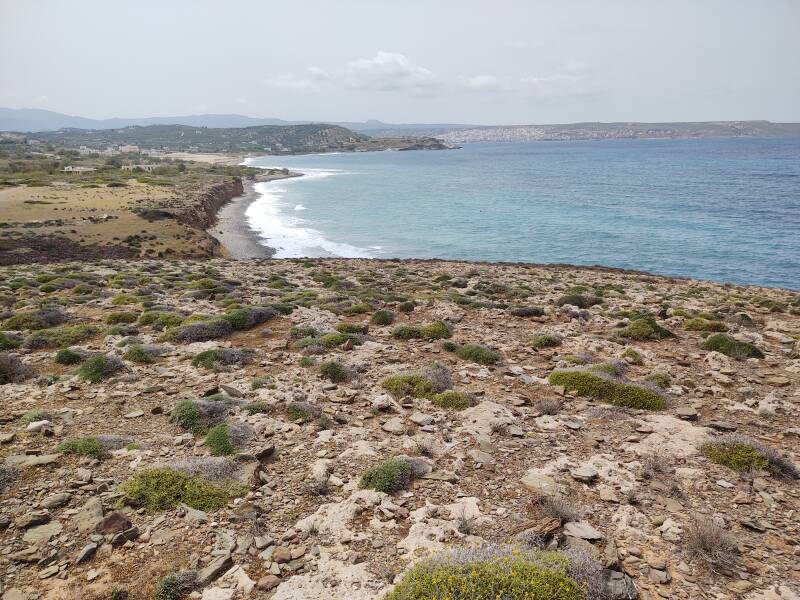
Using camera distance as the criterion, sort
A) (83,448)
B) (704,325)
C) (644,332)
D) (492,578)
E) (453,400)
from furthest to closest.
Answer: (704,325), (644,332), (453,400), (83,448), (492,578)

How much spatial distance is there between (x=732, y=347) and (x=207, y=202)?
71918 millimetres

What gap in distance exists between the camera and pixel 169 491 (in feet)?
24.5

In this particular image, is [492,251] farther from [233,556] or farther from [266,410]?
[233,556]

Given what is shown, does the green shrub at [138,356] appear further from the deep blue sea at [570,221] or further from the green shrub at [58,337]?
the deep blue sea at [570,221]

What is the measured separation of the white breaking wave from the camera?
51.3 metres

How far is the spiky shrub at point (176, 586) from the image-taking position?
567 centimetres

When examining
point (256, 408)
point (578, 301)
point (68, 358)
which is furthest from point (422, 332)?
point (68, 358)

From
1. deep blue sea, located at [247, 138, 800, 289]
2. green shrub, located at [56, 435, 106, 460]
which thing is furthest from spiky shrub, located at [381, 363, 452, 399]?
deep blue sea, located at [247, 138, 800, 289]

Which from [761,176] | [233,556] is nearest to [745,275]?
[233,556]

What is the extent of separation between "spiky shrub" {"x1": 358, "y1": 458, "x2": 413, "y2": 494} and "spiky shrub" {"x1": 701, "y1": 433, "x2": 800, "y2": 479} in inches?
227

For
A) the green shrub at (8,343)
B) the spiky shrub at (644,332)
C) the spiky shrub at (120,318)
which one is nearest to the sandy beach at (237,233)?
the spiky shrub at (120,318)

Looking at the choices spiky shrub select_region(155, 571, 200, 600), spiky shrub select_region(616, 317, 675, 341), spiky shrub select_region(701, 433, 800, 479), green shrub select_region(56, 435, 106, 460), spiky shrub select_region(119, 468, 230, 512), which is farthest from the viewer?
spiky shrub select_region(616, 317, 675, 341)

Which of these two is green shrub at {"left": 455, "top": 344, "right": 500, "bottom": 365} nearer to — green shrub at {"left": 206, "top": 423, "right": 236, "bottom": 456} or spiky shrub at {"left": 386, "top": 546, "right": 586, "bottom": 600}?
green shrub at {"left": 206, "top": 423, "right": 236, "bottom": 456}

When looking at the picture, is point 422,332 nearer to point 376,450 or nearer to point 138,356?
point 376,450
